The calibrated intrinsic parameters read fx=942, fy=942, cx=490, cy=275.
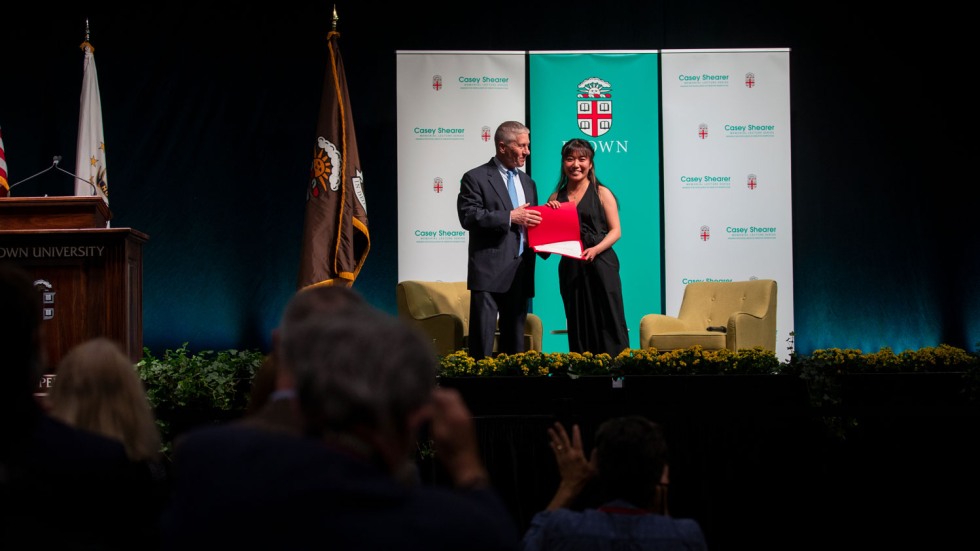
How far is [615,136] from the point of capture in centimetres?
763

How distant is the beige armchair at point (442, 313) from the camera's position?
6242 mm

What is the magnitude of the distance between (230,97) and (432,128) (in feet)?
5.89

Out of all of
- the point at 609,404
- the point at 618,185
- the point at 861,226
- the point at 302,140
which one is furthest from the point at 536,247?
the point at 861,226

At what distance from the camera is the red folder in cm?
532

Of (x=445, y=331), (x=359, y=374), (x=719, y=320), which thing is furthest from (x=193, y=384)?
(x=719, y=320)

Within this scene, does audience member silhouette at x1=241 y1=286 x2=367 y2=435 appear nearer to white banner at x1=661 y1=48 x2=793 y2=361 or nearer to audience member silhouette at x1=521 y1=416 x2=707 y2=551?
audience member silhouette at x1=521 y1=416 x2=707 y2=551

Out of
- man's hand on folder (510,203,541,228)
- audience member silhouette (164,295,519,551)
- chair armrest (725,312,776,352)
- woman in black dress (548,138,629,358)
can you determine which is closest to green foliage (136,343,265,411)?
man's hand on folder (510,203,541,228)

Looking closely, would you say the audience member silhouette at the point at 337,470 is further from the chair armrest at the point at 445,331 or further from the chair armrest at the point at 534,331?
the chair armrest at the point at 534,331

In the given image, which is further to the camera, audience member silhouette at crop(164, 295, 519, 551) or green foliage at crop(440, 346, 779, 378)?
green foliage at crop(440, 346, 779, 378)

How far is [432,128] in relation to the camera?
297 inches

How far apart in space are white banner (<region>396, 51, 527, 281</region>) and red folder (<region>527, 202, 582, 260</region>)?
217 cm

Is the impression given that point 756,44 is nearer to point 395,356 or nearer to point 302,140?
point 302,140

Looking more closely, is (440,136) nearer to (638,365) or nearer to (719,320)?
(719,320)

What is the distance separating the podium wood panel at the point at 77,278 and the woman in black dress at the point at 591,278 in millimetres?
2474
